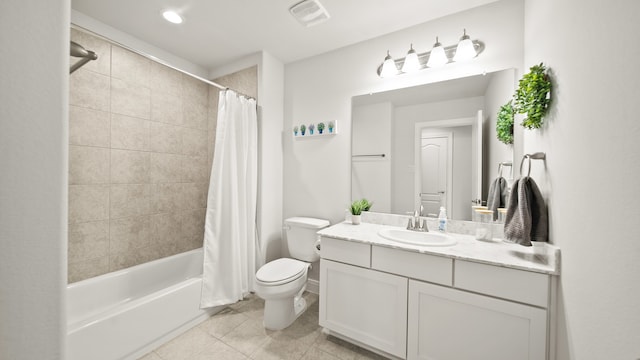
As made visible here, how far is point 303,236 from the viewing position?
2.21 m

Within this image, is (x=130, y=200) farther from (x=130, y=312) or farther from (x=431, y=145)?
(x=431, y=145)

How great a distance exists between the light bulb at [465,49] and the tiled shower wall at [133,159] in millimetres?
Answer: 2573

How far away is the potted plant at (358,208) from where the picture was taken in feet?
6.52

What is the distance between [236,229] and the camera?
2.13 metres

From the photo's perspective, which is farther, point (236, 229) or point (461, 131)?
point (236, 229)

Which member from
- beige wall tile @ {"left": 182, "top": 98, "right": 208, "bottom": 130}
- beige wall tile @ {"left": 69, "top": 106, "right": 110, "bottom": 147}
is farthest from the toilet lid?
beige wall tile @ {"left": 182, "top": 98, "right": 208, "bottom": 130}

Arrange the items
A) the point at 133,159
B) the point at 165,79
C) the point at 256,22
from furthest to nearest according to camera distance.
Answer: the point at 165,79
the point at 133,159
the point at 256,22

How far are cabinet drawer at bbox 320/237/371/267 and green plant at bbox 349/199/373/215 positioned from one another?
452mm

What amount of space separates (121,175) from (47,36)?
218cm

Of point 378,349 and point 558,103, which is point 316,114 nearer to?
point 558,103

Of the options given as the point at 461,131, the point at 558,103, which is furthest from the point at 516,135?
the point at 558,103

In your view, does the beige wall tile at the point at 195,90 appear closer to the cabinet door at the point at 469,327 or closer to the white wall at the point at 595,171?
the cabinet door at the point at 469,327

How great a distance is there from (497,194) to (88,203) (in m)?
3.18

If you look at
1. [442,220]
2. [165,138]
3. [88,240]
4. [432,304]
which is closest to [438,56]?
[442,220]
